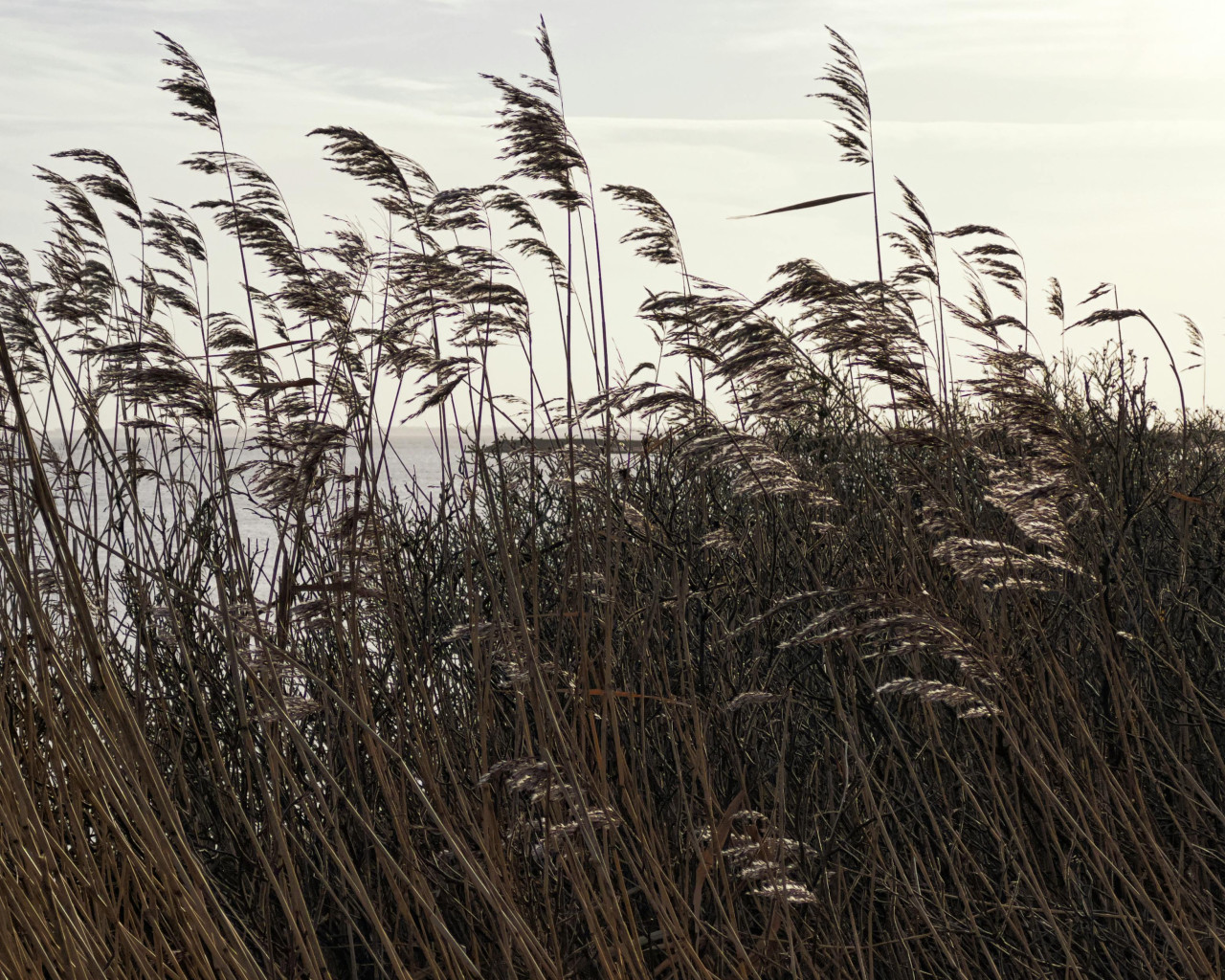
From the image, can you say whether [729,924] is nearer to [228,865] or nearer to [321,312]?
[228,865]

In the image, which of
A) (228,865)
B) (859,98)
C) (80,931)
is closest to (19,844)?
(80,931)

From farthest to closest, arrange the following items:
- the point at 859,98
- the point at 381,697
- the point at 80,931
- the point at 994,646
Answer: the point at 859,98 → the point at 381,697 → the point at 994,646 → the point at 80,931

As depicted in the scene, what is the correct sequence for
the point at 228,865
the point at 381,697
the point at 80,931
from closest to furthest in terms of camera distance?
the point at 80,931 → the point at 228,865 → the point at 381,697

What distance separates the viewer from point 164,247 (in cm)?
362

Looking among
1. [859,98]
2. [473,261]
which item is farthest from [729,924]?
[859,98]

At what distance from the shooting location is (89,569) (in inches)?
112

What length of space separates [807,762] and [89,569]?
1.92 meters

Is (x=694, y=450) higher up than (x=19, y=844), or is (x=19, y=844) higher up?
(x=694, y=450)

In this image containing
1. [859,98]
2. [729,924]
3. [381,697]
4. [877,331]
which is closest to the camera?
[729,924]

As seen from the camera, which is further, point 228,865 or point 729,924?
point 228,865

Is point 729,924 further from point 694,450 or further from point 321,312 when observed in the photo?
point 321,312

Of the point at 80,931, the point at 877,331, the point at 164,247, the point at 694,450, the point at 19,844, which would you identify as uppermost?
the point at 164,247

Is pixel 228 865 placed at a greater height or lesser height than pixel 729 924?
lesser

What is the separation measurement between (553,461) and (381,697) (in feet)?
3.23
